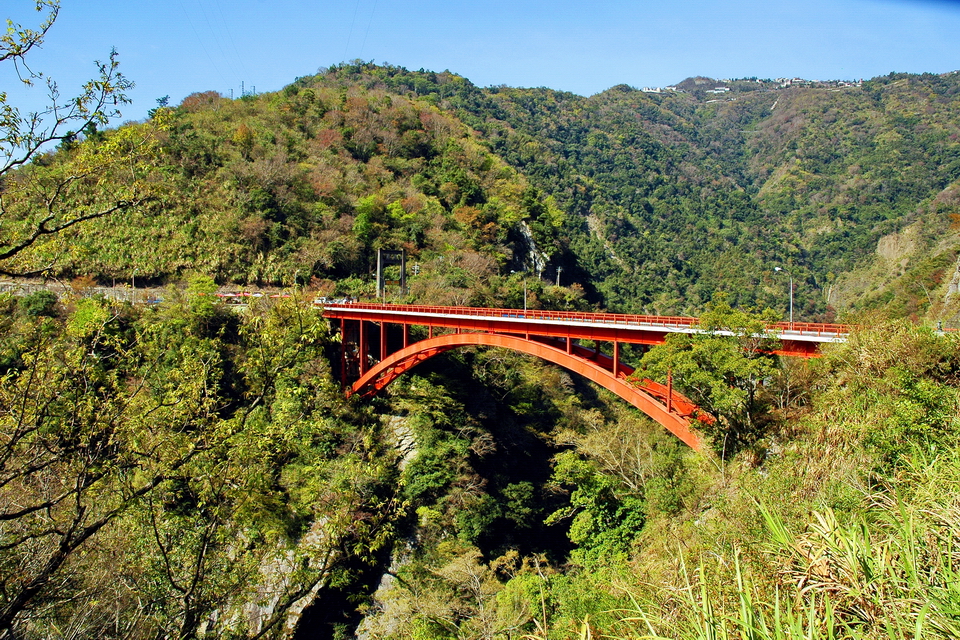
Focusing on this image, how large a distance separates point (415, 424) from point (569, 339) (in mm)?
7500

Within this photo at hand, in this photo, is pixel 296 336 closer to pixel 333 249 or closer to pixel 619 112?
pixel 333 249

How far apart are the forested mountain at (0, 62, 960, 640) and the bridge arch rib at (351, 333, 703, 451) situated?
2.43 feet

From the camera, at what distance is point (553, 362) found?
58.7ft

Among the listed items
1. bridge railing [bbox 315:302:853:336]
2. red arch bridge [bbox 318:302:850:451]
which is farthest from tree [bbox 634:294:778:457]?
bridge railing [bbox 315:302:853:336]

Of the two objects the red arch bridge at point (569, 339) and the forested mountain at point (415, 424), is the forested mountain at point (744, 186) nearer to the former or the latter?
the forested mountain at point (415, 424)

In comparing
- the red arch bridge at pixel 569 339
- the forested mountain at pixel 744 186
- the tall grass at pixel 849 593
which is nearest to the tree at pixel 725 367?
the red arch bridge at pixel 569 339

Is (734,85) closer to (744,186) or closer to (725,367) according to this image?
(744,186)

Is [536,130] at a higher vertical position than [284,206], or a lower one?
higher

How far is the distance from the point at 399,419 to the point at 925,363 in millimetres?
16804

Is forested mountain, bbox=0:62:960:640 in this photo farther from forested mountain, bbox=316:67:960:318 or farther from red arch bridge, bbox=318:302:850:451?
forested mountain, bbox=316:67:960:318

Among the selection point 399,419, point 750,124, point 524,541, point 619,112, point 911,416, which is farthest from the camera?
point 750,124

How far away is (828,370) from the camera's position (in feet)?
39.0

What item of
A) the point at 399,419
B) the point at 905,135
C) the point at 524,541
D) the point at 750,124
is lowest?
the point at 524,541

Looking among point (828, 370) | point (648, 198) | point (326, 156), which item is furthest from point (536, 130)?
point (828, 370)
